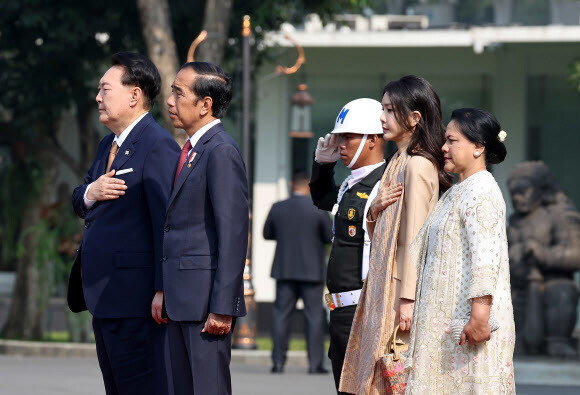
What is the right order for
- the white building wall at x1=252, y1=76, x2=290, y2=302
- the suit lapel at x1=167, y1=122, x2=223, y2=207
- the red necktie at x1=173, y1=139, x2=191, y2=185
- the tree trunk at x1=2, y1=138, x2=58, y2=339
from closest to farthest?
the suit lapel at x1=167, y1=122, x2=223, y2=207
the red necktie at x1=173, y1=139, x2=191, y2=185
the tree trunk at x1=2, y1=138, x2=58, y2=339
the white building wall at x1=252, y1=76, x2=290, y2=302

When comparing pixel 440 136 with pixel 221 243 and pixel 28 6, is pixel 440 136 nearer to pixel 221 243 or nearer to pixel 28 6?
pixel 221 243

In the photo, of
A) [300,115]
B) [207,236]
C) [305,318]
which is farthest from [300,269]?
[207,236]

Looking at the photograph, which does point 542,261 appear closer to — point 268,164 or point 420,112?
point 420,112

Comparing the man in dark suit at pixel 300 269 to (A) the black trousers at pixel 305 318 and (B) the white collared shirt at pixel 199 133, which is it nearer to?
(A) the black trousers at pixel 305 318

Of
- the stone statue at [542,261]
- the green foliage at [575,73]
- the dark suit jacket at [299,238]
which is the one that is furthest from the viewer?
the green foliage at [575,73]

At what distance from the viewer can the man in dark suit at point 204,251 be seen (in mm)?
5383

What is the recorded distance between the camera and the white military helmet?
19.4 feet

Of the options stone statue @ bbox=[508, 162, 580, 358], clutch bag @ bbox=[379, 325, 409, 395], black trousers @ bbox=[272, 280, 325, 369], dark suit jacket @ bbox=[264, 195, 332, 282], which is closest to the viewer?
clutch bag @ bbox=[379, 325, 409, 395]

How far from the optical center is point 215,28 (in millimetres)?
14656

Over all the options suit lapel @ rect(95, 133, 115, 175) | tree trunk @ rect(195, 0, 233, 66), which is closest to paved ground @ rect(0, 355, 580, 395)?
tree trunk @ rect(195, 0, 233, 66)

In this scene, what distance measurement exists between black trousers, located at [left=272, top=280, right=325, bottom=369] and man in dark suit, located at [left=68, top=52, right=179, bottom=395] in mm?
7108

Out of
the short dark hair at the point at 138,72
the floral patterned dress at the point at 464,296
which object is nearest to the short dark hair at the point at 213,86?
the short dark hair at the point at 138,72

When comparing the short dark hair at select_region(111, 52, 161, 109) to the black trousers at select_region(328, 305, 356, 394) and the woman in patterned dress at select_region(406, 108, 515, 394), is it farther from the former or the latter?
the woman in patterned dress at select_region(406, 108, 515, 394)

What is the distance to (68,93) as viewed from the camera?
16.1m
